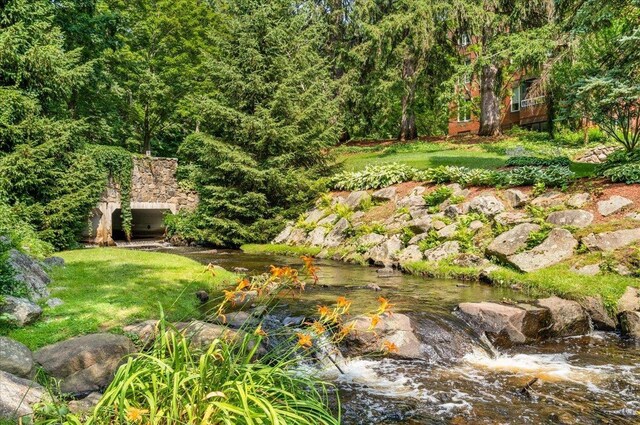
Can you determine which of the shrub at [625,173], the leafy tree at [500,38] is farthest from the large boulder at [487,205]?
the leafy tree at [500,38]

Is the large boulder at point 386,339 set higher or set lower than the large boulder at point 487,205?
lower

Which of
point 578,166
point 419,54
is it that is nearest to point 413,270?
point 578,166

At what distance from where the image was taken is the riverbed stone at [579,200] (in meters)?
12.5

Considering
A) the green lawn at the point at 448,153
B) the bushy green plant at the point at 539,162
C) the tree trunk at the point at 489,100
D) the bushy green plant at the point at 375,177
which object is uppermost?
the tree trunk at the point at 489,100

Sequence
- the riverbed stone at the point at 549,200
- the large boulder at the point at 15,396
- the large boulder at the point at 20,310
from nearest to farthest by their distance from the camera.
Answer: the large boulder at the point at 15,396, the large boulder at the point at 20,310, the riverbed stone at the point at 549,200

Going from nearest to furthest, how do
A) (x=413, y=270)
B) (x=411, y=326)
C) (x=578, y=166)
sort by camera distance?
(x=411, y=326), (x=413, y=270), (x=578, y=166)

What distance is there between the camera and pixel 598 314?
→ 8.55 meters

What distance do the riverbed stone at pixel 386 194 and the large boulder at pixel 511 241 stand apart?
6132 mm

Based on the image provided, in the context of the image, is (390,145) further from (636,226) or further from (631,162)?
(636,226)

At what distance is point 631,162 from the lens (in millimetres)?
13422

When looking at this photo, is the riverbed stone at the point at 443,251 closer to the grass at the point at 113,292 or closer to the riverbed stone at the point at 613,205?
the riverbed stone at the point at 613,205

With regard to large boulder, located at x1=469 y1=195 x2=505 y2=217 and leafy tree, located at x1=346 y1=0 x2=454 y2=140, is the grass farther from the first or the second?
leafy tree, located at x1=346 y1=0 x2=454 y2=140

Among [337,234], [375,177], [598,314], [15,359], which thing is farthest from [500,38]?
[15,359]

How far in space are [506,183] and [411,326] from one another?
9.92 meters
